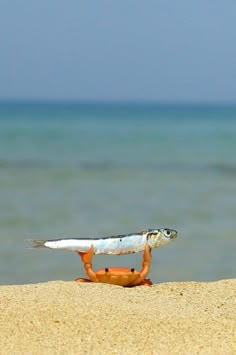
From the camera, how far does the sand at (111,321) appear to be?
462 centimetres

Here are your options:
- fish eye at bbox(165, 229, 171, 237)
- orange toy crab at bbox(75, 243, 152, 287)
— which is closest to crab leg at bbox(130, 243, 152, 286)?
orange toy crab at bbox(75, 243, 152, 287)

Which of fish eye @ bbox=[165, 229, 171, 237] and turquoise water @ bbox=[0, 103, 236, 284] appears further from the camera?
turquoise water @ bbox=[0, 103, 236, 284]

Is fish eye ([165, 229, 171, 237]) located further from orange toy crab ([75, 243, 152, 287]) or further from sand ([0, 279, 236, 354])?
sand ([0, 279, 236, 354])

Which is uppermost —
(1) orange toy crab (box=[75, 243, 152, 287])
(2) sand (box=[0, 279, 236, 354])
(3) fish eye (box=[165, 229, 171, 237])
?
(3) fish eye (box=[165, 229, 171, 237])

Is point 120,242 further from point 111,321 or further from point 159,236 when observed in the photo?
point 111,321

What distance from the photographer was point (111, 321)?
497 centimetres

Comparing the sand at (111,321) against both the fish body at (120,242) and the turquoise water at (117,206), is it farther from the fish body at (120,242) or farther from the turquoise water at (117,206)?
the turquoise water at (117,206)

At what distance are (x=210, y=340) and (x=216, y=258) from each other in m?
4.23

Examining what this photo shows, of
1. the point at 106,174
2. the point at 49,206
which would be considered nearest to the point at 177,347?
the point at 49,206

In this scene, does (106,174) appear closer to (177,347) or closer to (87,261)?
(87,261)

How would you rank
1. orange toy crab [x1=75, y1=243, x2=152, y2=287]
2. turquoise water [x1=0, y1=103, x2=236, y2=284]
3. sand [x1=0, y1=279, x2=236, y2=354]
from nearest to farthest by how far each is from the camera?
sand [x1=0, y1=279, x2=236, y2=354] → orange toy crab [x1=75, y1=243, x2=152, y2=287] → turquoise water [x1=0, y1=103, x2=236, y2=284]

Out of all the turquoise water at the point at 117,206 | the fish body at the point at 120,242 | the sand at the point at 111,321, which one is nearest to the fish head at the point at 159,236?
the fish body at the point at 120,242

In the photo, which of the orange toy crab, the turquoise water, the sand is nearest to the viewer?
the sand

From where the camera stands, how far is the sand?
4.62 meters
